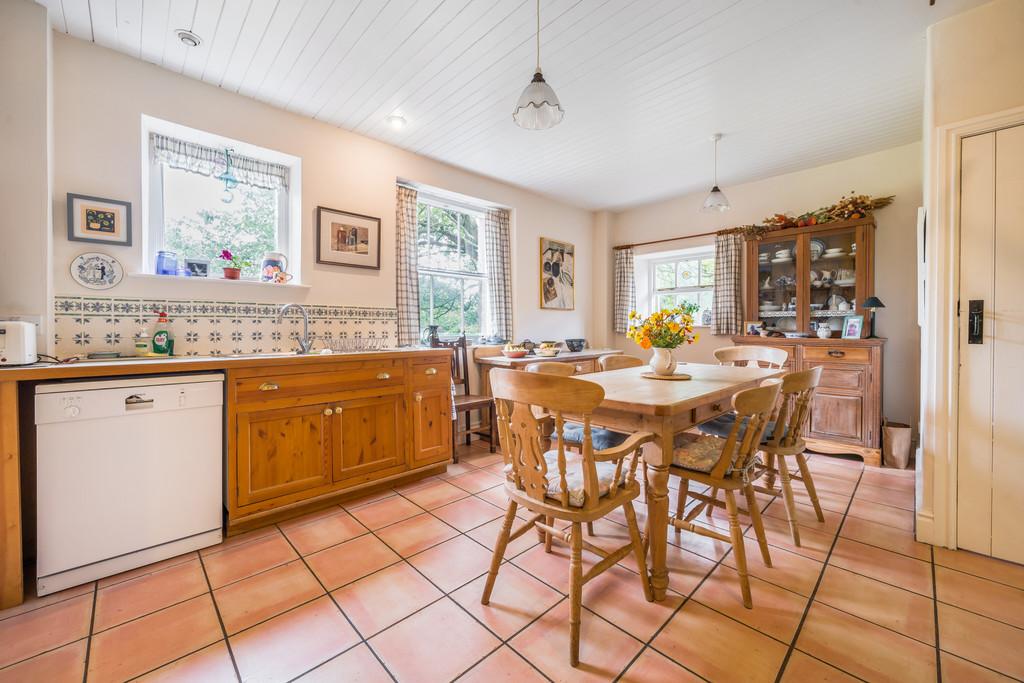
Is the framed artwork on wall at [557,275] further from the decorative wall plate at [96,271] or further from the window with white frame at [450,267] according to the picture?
the decorative wall plate at [96,271]

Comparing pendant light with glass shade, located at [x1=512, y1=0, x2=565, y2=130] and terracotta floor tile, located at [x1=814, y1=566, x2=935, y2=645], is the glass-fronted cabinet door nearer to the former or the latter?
terracotta floor tile, located at [x1=814, y1=566, x2=935, y2=645]

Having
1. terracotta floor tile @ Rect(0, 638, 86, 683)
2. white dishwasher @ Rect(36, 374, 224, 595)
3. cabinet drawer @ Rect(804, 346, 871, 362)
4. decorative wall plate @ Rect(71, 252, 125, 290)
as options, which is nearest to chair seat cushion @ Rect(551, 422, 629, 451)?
white dishwasher @ Rect(36, 374, 224, 595)

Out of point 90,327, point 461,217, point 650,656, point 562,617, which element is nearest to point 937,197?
point 650,656

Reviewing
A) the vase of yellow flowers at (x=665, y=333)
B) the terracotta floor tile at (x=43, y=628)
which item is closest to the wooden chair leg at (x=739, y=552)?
the vase of yellow flowers at (x=665, y=333)

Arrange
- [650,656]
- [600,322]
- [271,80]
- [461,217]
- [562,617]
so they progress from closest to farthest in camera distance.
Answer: [650,656], [562,617], [271,80], [461,217], [600,322]

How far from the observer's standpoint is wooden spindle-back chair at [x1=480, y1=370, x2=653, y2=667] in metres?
1.31

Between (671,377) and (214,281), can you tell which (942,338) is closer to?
(671,377)

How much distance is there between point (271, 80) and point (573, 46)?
1.86m

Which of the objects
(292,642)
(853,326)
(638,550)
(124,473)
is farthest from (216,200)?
(853,326)

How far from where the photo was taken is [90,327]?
219 cm

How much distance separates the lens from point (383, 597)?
1.63m

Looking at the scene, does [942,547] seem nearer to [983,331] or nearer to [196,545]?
[983,331]

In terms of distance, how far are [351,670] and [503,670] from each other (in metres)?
0.48

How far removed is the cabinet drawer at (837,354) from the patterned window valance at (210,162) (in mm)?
4479
